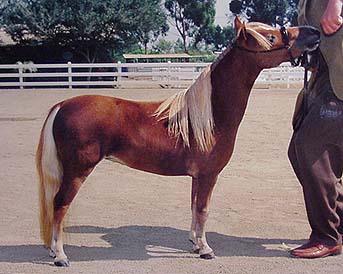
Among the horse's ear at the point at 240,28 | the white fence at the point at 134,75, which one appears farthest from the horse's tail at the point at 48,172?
the white fence at the point at 134,75

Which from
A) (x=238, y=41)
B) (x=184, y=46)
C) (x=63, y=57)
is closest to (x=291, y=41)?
(x=238, y=41)

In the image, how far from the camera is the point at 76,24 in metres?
33.3

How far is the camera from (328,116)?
16.3 feet

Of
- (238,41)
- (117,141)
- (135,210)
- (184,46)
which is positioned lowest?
(184,46)

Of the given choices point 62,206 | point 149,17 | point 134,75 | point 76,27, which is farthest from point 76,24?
point 62,206

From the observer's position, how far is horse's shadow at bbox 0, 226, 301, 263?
5.04m

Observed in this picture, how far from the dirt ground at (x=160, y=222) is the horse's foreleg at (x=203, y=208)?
3.5 inches

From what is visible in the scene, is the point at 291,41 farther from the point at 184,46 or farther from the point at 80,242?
the point at 184,46

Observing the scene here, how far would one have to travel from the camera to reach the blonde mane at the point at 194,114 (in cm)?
484

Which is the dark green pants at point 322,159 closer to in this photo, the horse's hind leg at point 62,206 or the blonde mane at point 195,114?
the blonde mane at point 195,114

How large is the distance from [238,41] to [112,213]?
2.51 m

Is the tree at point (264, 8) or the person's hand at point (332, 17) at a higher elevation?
the person's hand at point (332, 17)

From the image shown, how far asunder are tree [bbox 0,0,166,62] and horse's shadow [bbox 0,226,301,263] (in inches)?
1114

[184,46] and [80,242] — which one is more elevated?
[80,242]
